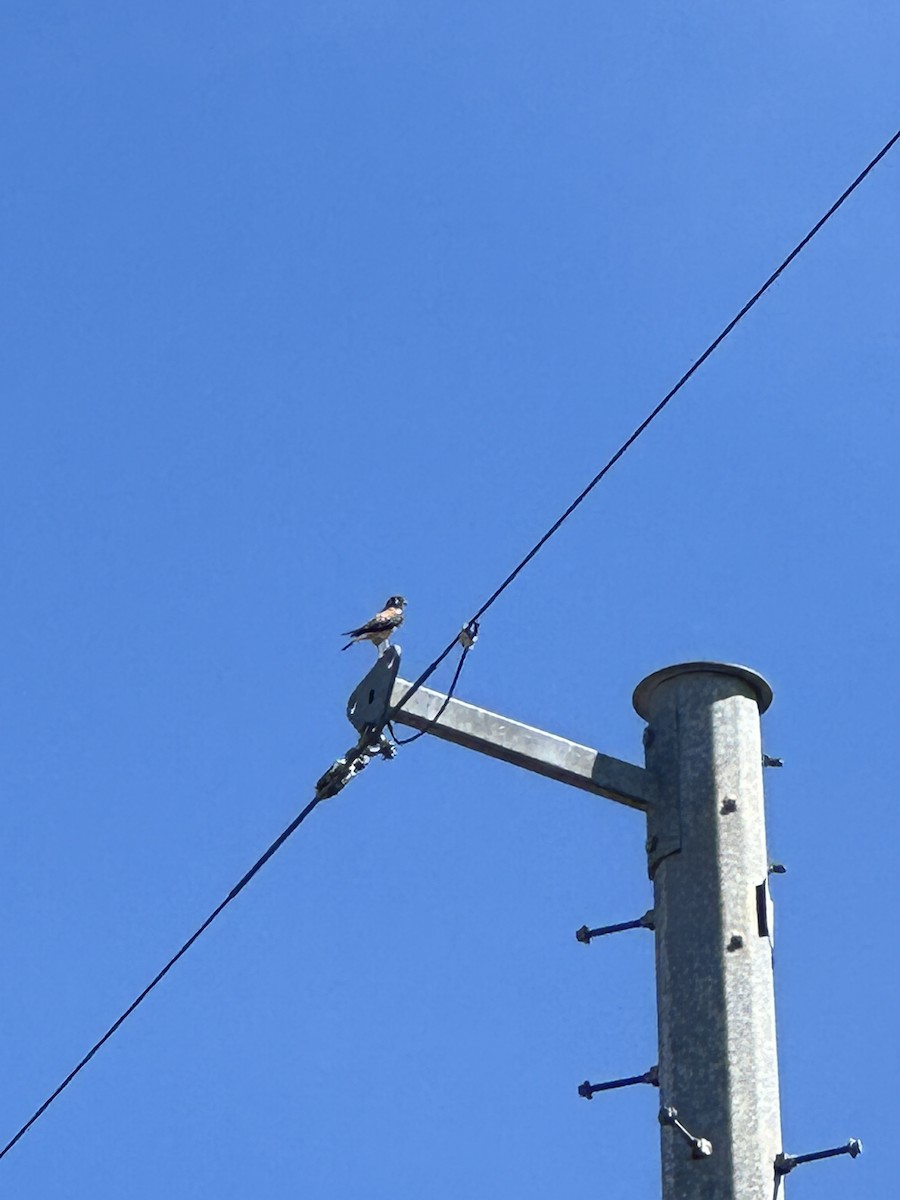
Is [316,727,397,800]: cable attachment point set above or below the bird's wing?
below

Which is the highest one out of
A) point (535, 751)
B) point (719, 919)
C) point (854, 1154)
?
point (535, 751)

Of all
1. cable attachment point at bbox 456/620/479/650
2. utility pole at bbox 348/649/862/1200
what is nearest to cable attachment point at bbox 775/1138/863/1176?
utility pole at bbox 348/649/862/1200

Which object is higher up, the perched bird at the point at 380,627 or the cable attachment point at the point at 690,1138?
the perched bird at the point at 380,627

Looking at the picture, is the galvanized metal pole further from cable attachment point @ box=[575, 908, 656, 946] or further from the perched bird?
the perched bird

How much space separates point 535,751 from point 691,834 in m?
0.60

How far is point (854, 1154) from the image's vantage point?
5668 millimetres

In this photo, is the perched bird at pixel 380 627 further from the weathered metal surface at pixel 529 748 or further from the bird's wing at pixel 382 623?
the weathered metal surface at pixel 529 748

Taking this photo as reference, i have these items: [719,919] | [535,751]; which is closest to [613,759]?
[535,751]

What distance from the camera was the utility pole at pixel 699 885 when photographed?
19.0 ft

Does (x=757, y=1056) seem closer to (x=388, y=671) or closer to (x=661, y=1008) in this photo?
(x=661, y=1008)

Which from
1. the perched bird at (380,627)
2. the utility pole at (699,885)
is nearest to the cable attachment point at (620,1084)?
the utility pole at (699,885)

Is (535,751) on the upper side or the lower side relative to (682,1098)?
upper

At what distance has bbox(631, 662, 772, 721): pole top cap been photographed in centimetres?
664

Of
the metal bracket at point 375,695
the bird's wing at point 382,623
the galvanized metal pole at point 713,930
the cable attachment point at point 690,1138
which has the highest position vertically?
the bird's wing at point 382,623
